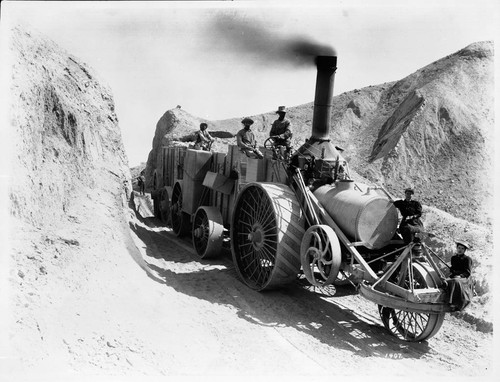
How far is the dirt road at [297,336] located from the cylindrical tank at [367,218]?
1.39 meters

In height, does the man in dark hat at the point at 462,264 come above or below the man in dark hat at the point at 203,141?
below

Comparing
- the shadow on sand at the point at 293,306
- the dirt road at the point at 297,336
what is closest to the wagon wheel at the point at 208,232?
the shadow on sand at the point at 293,306

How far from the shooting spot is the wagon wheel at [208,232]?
32.5 ft

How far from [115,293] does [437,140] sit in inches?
903

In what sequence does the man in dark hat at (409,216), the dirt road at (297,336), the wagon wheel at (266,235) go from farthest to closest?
the wagon wheel at (266,235) → the man in dark hat at (409,216) → the dirt road at (297,336)

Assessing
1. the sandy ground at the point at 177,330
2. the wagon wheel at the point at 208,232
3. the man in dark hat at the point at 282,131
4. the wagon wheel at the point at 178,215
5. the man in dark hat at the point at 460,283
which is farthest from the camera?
the wagon wheel at the point at 178,215

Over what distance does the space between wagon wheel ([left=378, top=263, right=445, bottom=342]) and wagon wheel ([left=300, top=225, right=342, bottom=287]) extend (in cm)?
100

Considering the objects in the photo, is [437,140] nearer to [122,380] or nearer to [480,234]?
[480,234]

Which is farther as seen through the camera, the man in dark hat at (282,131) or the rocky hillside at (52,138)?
the man in dark hat at (282,131)

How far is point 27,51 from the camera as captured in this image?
22.3ft

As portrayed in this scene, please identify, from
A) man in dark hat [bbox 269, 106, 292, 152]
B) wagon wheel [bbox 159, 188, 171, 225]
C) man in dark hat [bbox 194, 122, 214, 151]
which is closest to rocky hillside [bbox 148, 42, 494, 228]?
wagon wheel [bbox 159, 188, 171, 225]

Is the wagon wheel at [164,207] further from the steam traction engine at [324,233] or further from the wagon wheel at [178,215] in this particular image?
the steam traction engine at [324,233]

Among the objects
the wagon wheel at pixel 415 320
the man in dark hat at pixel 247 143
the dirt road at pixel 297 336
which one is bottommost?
the dirt road at pixel 297 336

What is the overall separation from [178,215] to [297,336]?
6.93 m
